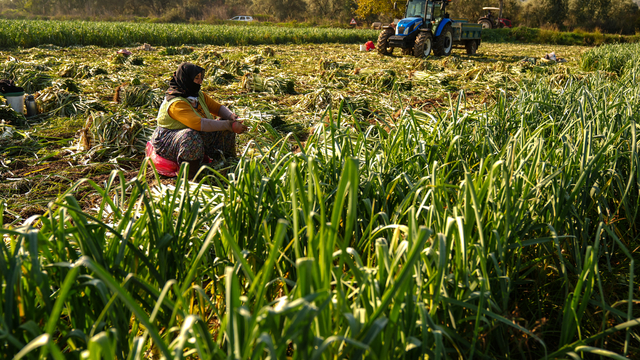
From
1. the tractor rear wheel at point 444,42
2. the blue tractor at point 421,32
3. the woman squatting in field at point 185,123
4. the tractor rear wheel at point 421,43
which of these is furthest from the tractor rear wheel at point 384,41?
the woman squatting in field at point 185,123

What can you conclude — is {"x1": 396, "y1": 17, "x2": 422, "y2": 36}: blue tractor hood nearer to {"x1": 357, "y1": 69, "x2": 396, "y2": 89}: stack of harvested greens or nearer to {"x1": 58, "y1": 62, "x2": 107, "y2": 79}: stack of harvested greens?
{"x1": 357, "y1": 69, "x2": 396, "y2": 89}: stack of harvested greens

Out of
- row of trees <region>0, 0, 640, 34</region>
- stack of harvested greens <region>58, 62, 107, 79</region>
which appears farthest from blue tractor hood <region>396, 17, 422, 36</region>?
row of trees <region>0, 0, 640, 34</region>

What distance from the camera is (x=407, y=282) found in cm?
96

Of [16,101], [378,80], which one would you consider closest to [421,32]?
[378,80]

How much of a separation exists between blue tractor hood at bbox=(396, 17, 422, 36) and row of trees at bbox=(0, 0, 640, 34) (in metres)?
29.8

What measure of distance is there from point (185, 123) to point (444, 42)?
1277 centimetres

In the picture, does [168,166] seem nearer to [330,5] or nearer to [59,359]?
[59,359]

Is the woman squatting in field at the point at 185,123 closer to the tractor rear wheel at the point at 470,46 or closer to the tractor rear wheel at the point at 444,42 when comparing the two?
the tractor rear wheel at the point at 444,42

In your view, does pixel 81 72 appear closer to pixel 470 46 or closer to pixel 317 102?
pixel 317 102

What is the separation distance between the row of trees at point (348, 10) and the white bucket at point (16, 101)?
129 feet

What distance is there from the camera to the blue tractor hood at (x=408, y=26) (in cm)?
1341

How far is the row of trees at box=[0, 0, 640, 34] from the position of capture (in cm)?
4472

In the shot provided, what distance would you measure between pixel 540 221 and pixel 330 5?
5565 cm

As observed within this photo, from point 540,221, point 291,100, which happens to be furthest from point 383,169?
point 291,100
